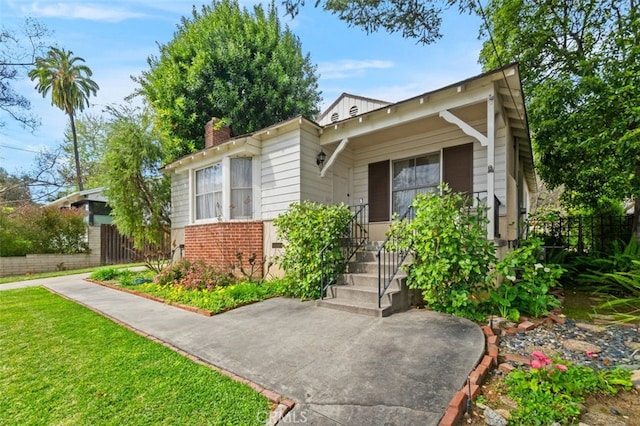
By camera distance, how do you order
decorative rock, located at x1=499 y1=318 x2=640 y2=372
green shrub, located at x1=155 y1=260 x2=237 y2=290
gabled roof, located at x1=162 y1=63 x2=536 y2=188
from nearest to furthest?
decorative rock, located at x1=499 y1=318 x2=640 y2=372
gabled roof, located at x1=162 y1=63 x2=536 y2=188
green shrub, located at x1=155 y1=260 x2=237 y2=290

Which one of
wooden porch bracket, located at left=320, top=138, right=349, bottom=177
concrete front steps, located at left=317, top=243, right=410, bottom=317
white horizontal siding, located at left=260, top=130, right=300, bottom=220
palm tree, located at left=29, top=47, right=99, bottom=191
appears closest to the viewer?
concrete front steps, located at left=317, top=243, right=410, bottom=317

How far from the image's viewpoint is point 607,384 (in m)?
2.31

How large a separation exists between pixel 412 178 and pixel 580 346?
459 cm

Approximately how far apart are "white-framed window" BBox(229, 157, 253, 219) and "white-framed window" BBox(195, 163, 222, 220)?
49 cm

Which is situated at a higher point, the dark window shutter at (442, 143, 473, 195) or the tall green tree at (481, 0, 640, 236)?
the tall green tree at (481, 0, 640, 236)

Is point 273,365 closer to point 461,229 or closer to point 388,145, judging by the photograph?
point 461,229

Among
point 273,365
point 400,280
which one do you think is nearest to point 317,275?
point 400,280

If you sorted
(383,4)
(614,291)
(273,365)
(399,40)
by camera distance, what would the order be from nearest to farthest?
(273,365) → (383,4) → (399,40) → (614,291)

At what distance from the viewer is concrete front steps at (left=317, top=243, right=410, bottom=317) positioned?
429 cm

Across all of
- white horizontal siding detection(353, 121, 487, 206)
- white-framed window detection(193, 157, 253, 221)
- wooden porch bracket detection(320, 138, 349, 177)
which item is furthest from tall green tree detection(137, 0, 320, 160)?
wooden porch bracket detection(320, 138, 349, 177)

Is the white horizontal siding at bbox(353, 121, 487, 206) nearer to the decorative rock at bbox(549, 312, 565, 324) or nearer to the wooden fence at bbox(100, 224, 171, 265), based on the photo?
the decorative rock at bbox(549, 312, 565, 324)

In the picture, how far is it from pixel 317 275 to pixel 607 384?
12.3 ft

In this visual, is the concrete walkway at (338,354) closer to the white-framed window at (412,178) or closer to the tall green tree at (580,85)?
the white-framed window at (412,178)

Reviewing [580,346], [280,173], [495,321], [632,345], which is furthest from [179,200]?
[632,345]
